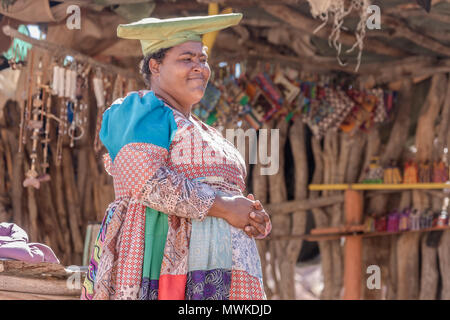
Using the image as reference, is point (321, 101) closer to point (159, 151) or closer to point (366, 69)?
point (366, 69)

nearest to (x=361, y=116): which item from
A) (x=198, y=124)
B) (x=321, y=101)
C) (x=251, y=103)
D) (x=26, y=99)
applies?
(x=321, y=101)

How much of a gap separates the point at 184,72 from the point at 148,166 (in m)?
0.48

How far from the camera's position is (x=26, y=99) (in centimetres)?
592

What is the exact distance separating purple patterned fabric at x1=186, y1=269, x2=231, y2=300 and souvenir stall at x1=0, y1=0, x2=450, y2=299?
13.0 ft

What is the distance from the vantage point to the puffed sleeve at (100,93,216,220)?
97.1 inches

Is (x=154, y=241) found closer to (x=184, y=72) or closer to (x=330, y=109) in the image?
(x=184, y=72)

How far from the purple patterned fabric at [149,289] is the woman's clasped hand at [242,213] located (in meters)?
0.33

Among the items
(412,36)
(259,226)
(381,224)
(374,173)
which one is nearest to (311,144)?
(374,173)

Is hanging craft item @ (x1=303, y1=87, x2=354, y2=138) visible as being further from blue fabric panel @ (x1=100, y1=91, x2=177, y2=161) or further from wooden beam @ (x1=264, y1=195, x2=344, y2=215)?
blue fabric panel @ (x1=100, y1=91, x2=177, y2=161)

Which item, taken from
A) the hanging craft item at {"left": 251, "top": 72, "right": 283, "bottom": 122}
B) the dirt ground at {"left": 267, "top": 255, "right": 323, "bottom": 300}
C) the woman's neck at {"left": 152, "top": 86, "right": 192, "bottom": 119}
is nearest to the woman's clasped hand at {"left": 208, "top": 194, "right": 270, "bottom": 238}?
the woman's neck at {"left": 152, "top": 86, "right": 192, "bottom": 119}

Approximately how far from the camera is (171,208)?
8.13ft

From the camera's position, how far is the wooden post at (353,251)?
6.87 meters

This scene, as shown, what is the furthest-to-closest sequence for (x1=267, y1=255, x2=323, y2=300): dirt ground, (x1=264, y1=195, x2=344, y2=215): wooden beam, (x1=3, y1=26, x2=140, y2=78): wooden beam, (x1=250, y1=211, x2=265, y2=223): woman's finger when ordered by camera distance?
(x1=267, y1=255, x2=323, y2=300): dirt ground, (x1=264, y1=195, x2=344, y2=215): wooden beam, (x1=3, y1=26, x2=140, y2=78): wooden beam, (x1=250, y1=211, x2=265, y2=223): woman's finger

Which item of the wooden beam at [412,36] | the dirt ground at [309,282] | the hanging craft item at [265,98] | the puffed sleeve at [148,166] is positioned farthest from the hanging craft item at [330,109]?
the puffed sleeve at [148,166]
